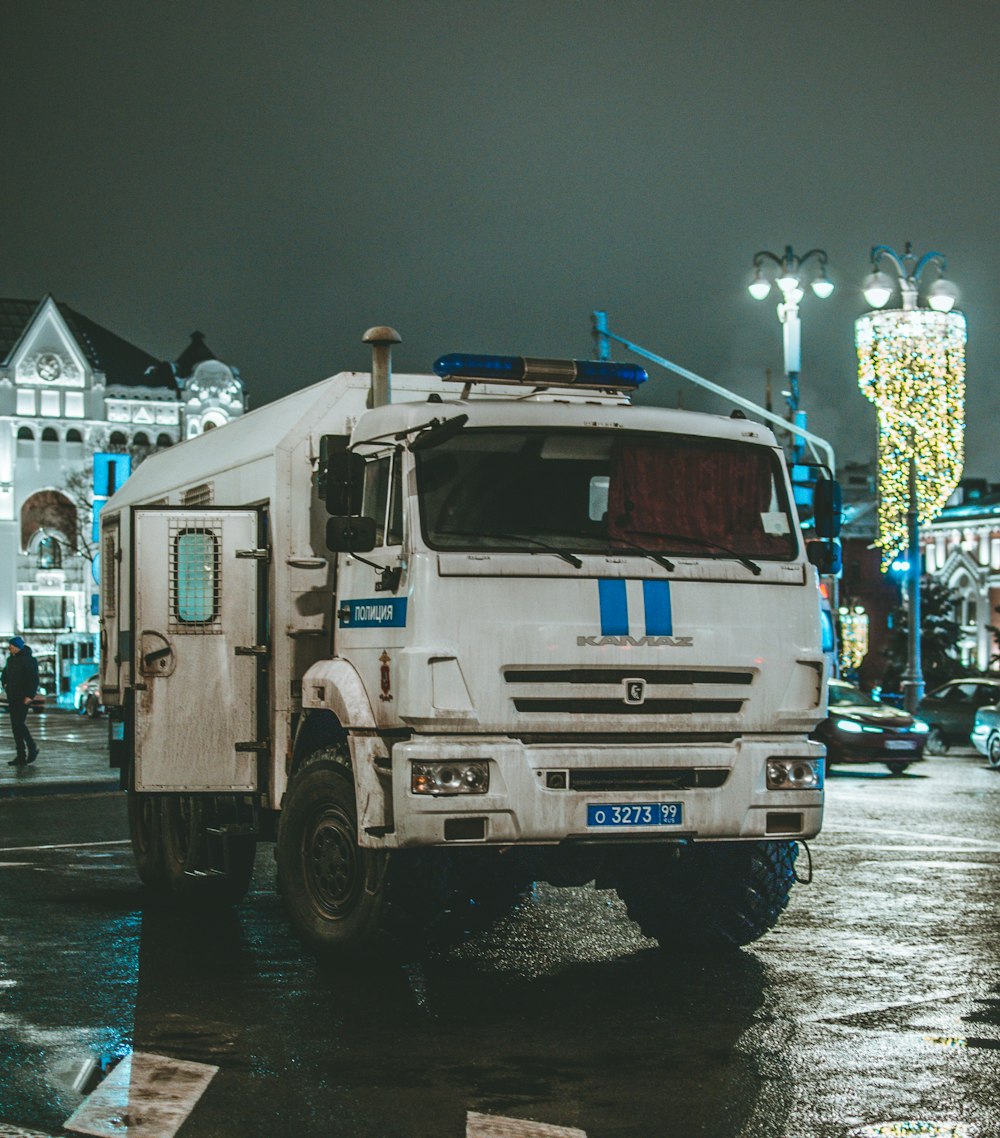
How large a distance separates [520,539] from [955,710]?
1042 inches

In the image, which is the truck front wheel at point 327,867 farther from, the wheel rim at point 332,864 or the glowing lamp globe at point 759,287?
the glowing lamp globe at point 759,287

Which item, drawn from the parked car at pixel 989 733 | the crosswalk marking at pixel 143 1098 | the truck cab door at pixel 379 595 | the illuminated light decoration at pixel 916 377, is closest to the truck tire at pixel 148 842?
the truck cab door at pixel 379 595

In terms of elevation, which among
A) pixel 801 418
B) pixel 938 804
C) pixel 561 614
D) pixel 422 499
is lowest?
pixel 938 804

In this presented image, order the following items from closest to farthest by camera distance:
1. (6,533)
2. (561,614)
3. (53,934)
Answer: (561,614), (53,934), (6,533)

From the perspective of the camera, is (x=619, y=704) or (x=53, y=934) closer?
(x=619, y=704)

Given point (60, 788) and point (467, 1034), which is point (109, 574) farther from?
point (60, 788)

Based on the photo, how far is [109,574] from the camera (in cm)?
1453

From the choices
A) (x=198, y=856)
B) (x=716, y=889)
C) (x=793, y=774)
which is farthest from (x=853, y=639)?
(x=793, y=774)

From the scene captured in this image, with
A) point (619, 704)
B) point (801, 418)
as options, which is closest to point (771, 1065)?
point (619, 704)

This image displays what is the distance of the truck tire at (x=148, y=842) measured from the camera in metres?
12.0

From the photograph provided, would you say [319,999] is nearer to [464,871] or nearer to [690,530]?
[464,871]

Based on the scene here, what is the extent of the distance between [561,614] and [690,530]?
905 millimetres

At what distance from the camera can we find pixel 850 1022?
7.70 m

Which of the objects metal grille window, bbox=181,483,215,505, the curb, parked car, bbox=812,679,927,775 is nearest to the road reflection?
metal grille window, bbox=181,483,215,505
